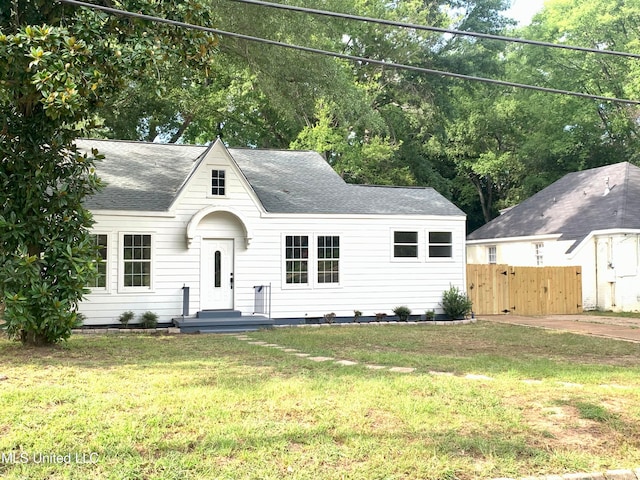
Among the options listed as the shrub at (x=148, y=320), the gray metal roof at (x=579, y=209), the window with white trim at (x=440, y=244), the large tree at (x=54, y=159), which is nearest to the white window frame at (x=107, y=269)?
the shrub at (x=148, y=320)

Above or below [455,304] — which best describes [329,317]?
below

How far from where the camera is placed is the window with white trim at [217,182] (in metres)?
17.1

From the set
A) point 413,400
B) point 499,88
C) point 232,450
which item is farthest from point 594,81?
point 232,450

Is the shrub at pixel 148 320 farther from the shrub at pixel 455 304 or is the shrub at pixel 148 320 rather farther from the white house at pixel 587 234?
the white house at pixel 587 234

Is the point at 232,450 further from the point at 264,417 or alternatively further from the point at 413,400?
the point at 413,400

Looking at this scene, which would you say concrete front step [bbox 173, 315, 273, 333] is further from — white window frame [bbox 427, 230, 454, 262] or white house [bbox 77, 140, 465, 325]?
white window frame [bbox 427, 230, 454, 262]

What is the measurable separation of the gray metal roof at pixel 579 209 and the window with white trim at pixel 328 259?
435 inches

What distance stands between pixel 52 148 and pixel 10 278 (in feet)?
8.47

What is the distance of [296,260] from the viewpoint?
1794cm

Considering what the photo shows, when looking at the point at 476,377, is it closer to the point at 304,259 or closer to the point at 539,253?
the point at 304,259

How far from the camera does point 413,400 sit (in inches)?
272

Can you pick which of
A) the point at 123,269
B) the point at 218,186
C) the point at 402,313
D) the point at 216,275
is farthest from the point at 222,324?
the point at 402,313

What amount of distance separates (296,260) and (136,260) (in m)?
4.68

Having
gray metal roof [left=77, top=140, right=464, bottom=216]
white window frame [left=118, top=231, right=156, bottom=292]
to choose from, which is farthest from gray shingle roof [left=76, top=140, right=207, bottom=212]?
white window frame [left=118, top=231, right=156, bottom=292]
